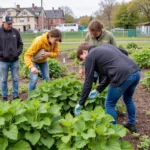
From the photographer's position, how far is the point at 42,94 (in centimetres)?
394

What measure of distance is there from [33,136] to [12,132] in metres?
0.26

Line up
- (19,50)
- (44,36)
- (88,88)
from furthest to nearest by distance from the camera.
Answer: (19,50) → (44,36) → (88,88)

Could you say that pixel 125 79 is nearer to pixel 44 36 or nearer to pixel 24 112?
pixel 24 112

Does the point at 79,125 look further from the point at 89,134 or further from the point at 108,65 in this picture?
the point at 108,65

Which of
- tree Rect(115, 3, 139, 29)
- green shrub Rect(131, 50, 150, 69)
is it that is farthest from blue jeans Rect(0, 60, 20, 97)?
tree Rect(115, 3, 139, 29)

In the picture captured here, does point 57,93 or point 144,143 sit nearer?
point 144,143

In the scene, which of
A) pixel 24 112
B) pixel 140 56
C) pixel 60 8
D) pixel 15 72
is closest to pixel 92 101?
pixel 24 112

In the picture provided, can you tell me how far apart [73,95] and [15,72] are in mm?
1728

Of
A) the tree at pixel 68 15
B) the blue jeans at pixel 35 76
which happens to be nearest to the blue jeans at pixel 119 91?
the blue jeans at pixel 35 76

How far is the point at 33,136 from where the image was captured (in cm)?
285

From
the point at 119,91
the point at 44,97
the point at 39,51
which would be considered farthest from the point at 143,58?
the point at 119,91

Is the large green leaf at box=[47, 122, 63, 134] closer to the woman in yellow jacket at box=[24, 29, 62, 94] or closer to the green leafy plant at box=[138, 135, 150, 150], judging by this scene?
the green leafy plant at box=[138, 135, 150, 150]

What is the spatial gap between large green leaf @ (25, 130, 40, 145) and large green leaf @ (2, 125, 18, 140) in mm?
206

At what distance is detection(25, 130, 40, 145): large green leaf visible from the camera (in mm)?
2816
